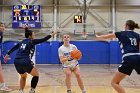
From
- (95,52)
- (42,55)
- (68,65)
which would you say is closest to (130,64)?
(68,65)

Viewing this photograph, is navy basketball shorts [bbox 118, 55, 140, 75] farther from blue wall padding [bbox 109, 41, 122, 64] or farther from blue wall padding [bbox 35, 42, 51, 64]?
blue wall padding [bbox 35, 42, 51, 64]

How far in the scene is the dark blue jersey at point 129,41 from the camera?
18.3 feet

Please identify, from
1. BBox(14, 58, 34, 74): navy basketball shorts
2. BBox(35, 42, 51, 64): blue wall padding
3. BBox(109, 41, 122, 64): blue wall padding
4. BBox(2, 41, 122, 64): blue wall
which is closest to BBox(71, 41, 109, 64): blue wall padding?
BBox(2, 41, 122, 64): blue wall

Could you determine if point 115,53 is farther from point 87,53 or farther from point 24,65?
point 24,65

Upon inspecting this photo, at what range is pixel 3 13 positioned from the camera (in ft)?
70.3

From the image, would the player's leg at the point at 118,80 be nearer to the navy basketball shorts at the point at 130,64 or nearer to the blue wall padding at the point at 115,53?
the navy basketball shorts at the point at 130,64

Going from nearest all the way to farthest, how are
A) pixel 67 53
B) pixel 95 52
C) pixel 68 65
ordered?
1. pixel 68 65
2. pixel 67 53
3. pixel 95 52

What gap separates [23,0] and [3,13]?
175 centimetres

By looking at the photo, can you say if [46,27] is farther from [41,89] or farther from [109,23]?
[41,89]

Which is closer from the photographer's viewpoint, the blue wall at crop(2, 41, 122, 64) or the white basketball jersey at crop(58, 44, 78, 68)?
the white basketball jersey at crop(58, 44, 78, 68)

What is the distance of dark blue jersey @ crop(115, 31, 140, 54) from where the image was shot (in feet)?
18.3

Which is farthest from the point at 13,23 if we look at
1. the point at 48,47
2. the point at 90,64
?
the point at 90,64

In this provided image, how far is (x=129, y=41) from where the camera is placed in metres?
5.59

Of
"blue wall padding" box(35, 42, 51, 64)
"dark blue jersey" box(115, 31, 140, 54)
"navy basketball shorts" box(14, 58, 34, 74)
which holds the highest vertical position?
"dark blue jersey" box(115, 31, 140, 54)
